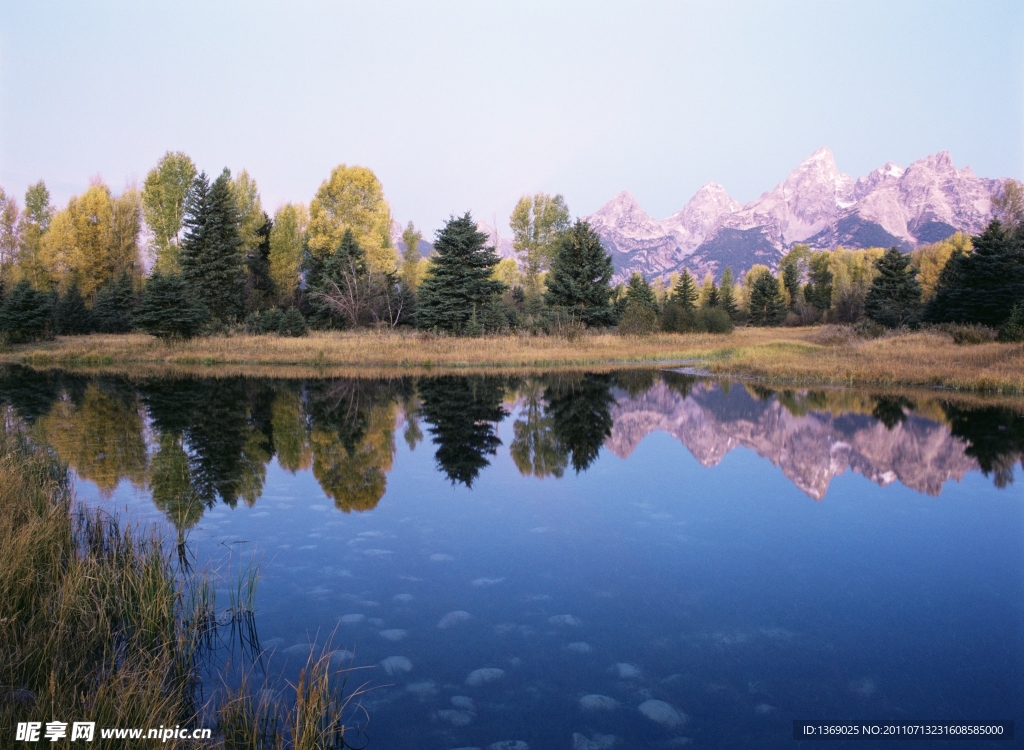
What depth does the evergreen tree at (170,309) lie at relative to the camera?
100ft

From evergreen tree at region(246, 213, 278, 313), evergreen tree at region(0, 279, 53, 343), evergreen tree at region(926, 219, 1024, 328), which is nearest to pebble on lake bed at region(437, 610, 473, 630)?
evergreen tree at region(926, 219, 1024, 328)

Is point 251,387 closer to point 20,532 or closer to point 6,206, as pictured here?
point 20,532

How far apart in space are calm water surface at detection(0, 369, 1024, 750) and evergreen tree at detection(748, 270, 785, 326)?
55.8 metres

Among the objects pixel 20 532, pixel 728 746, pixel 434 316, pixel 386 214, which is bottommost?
pixel 728 746

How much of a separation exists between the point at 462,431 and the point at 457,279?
19.9 metres

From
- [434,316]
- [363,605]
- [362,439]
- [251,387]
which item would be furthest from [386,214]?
[363,605]

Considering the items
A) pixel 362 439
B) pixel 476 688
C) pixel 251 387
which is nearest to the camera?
pixel 476 688

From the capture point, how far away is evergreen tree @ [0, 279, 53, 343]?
3463 centimetres

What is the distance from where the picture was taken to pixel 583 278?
36.7 meters

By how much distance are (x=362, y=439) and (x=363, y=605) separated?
7.38 meters

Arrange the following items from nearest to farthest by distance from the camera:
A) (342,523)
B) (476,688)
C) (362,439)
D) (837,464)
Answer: (476,688) < (342,523) < (837,464) < (362,439)

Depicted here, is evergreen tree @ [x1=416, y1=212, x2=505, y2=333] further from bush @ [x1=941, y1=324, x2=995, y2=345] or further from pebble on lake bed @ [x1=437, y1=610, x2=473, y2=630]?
pebble on lake bed @ [x1=437, y1=610, x2=473, y2=630]

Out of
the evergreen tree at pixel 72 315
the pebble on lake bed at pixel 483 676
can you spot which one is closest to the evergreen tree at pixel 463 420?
the pebble on lake bed at pixel 483 676

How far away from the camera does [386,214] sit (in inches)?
1700
